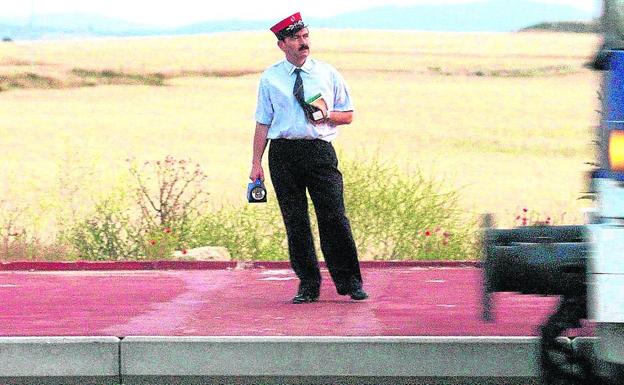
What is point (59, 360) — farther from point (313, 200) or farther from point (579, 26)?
point (579, 26)

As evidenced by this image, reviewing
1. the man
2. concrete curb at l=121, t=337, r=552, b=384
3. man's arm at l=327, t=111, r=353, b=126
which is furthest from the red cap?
concrete curb at l=121, t=337, r=552, b=384

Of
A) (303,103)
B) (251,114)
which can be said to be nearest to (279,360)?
(303,103)

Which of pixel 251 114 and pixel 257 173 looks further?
pixel 251 114

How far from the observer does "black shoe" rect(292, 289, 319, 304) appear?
1056 cm

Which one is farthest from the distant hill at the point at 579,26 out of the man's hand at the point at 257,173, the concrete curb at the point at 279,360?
the man's hand at the point at 257,173

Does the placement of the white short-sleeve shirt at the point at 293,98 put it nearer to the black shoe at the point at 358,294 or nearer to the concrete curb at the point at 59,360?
the black shoe at the point at 358,294

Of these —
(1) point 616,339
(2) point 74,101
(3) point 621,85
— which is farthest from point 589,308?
(2) point 74,101

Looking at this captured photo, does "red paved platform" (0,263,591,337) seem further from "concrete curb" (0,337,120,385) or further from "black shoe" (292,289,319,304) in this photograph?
"concrete curb" (0,337,120,385)

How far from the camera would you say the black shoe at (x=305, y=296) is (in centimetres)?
1056

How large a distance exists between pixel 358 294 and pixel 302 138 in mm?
1214

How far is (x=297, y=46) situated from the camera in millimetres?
10008

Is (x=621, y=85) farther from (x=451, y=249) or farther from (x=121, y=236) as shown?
(x=121, y=236)

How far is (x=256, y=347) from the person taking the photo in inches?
331

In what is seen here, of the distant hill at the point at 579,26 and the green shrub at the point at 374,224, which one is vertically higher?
the distant hill at the point at 579,26
